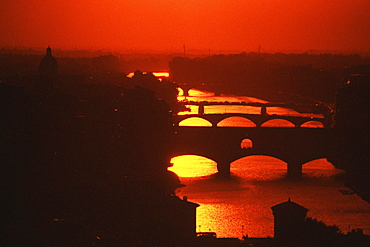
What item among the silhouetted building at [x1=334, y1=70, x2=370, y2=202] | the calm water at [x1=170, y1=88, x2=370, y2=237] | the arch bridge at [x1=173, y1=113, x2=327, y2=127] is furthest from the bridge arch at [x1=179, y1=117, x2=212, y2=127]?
the calm water at [x1=170, y1=88, x2=370, y2=237]

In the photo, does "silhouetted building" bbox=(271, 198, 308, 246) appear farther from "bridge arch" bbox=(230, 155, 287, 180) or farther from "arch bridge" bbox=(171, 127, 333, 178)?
"arch bridge" bbox=(171, 127, 333, 178)

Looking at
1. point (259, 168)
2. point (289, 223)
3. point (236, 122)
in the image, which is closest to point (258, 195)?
point (259, 168)

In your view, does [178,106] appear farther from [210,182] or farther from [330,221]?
[330,221]

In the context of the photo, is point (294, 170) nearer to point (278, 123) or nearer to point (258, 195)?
point (258, 195)

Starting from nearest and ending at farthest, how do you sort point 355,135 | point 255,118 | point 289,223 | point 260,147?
1. point 289,223
2. point 260,147
3. point 355,135
4. point 255,118

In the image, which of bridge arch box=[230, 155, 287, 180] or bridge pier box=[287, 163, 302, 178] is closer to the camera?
bridge pier box=[287, 163, 302, 178]

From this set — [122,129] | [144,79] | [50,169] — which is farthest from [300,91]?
[50,169]

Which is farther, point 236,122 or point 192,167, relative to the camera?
point 236,122
